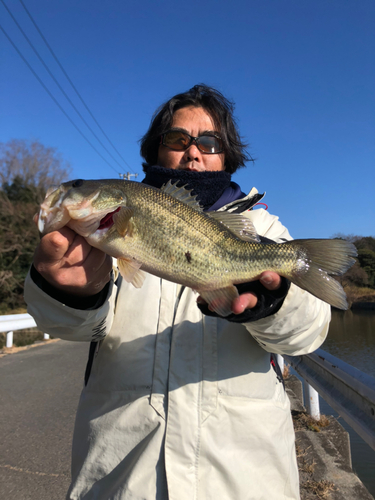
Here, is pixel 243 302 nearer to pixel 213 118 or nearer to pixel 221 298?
pixel 221 298

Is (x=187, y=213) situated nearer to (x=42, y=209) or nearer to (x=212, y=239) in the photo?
(x=212, y=239)

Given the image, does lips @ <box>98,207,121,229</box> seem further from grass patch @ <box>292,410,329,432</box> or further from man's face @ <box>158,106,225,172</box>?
grass patch @ <box>292,410,329,432</box>

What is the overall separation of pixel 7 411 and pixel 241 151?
4.64 metres

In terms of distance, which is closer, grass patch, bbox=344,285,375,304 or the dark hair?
the dark hair

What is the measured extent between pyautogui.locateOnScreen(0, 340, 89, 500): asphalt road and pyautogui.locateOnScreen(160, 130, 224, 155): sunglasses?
3187mm

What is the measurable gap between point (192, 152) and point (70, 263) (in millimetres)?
1431

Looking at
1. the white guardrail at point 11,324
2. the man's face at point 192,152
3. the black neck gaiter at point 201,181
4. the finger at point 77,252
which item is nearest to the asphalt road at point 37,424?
the white guardrail at point 11,324

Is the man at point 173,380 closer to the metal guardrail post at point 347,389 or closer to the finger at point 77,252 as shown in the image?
the finger at point 77,252

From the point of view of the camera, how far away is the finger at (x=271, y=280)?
6.01 ft

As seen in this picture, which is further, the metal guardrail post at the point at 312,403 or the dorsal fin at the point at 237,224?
the metal guardrail post at the point at 312,403

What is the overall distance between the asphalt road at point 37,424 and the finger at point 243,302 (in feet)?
8.45

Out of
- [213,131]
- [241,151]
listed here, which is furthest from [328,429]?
[213,131]

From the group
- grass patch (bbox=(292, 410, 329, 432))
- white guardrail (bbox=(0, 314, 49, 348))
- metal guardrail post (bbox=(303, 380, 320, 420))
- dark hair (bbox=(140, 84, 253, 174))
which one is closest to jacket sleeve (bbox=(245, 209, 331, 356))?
dark hair (bbox=(140, 84, 253, 174))

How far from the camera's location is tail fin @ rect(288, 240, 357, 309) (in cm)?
183
